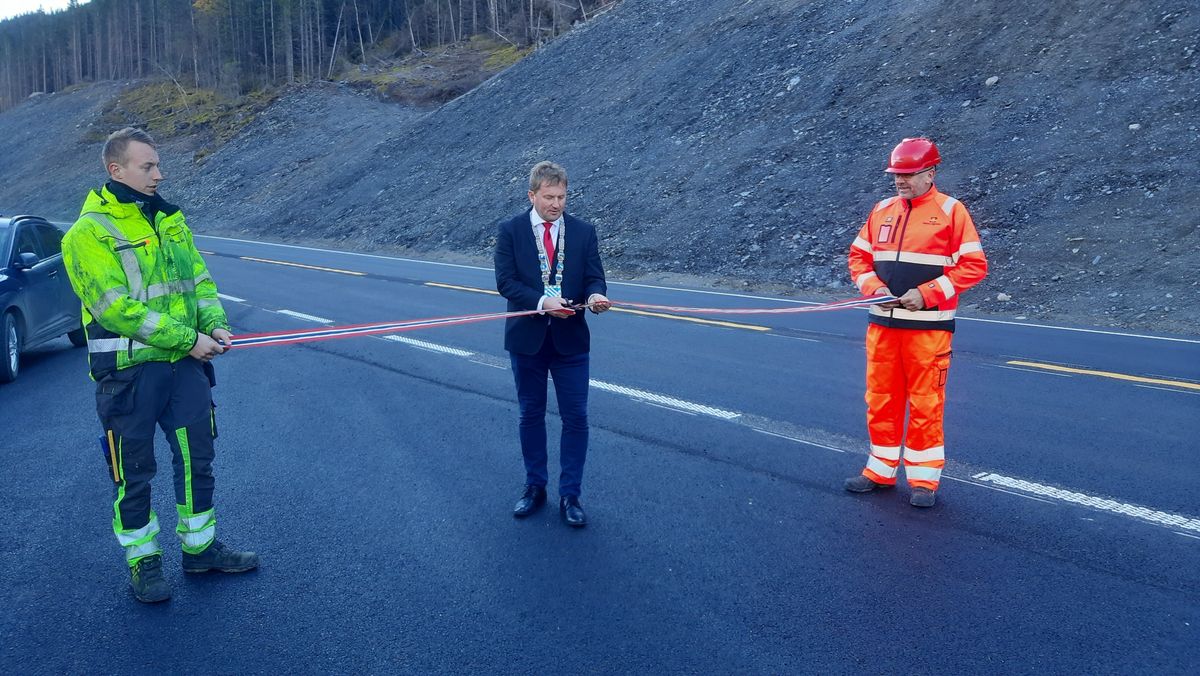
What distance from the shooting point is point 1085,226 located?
1557 cm

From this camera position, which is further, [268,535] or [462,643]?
[268,535]

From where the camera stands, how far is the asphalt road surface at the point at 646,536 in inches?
148

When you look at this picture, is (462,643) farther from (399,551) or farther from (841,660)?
(841,660)

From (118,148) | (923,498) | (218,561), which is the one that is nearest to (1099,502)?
(923,498)

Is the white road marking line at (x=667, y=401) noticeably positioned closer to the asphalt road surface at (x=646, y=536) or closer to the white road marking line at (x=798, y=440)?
the asphalt road surface at (x=646, y=536)

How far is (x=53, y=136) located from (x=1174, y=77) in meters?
73.1

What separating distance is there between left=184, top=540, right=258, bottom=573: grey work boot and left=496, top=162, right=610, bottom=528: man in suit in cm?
142

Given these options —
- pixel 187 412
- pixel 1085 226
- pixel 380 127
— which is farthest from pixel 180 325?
pixel 380 127

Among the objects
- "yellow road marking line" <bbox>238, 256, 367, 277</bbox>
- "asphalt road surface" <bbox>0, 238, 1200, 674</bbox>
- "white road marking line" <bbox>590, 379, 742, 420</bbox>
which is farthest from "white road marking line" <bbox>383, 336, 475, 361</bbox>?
"yellow road marking line" <bbox>238, 256, 367, 277</bbox>

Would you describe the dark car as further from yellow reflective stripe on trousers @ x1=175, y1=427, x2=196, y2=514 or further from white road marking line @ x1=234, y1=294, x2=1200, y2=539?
white road marking line @ x1=234, y1=294, x2=1200, y2=539

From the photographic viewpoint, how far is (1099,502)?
5250mm

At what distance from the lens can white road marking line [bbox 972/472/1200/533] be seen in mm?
4926

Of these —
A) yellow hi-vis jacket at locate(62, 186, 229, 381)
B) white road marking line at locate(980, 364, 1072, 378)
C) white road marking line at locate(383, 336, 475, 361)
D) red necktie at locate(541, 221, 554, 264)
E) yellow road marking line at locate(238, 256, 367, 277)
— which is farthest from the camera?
yellow road marking line at locate(238, 256, 367, 277)

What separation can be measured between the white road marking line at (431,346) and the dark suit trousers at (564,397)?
480 centimetres
